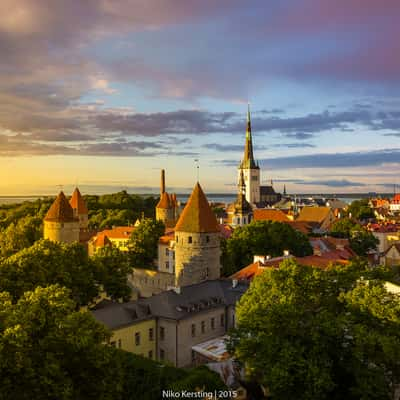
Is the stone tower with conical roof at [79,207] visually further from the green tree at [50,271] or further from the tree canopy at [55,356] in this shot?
the tree canopy at [55,356]

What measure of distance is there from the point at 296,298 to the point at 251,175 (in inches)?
4648

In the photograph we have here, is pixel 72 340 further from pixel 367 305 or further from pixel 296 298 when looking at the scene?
pixel 367 305

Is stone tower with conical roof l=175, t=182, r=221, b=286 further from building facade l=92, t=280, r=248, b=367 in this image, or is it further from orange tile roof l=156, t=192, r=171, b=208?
orange tile roof l=156, t=192, r=171, b=208

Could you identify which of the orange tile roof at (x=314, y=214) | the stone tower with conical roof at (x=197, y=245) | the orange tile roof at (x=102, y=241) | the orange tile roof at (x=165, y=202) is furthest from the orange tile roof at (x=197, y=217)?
the orange tile roof at (x=314, y=214)

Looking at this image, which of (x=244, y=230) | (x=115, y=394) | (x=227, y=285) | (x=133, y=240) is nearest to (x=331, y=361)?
(x=115, y=394)

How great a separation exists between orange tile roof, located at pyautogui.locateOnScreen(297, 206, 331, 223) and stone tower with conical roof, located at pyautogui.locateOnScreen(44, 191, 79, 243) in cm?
5650

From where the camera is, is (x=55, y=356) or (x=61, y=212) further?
(x=61, y=212)

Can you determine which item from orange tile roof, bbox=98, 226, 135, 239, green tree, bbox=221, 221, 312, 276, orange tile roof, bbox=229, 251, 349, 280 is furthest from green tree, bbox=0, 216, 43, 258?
orange tile roof, bbox=229, 251, 349, 280

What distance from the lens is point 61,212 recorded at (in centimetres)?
5153

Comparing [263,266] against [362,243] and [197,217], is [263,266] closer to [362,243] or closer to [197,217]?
[197,217]

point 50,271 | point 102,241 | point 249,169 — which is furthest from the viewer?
point 249,169

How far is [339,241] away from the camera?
59625mm

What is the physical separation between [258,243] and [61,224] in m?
21.1

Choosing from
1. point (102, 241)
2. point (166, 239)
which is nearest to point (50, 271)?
point (166, 239)
